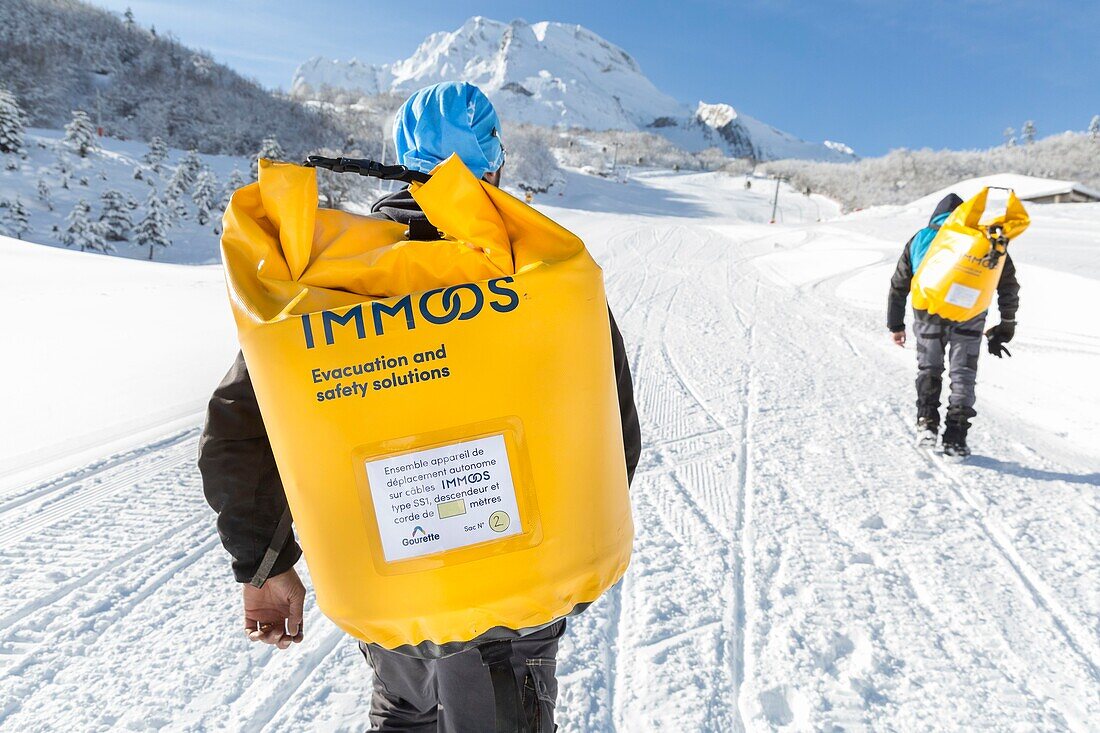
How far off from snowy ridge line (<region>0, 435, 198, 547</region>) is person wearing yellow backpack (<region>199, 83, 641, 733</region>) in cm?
236

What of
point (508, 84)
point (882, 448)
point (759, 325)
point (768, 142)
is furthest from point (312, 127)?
point (768, 142)

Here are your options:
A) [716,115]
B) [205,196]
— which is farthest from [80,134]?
[716,115]

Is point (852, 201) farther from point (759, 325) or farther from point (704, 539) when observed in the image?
point (704, 539)

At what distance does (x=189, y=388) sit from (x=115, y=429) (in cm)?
99

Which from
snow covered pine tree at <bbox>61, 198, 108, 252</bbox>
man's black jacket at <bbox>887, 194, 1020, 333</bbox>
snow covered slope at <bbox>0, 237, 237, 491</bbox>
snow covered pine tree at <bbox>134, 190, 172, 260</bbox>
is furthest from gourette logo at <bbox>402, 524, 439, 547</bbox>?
snow covered pine tree at <bbox>134, 190, 172, 260</bbox>

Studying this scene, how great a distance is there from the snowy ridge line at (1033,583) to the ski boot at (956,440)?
26 centimetres

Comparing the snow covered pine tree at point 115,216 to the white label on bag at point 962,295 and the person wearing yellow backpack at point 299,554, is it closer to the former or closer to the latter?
→ the white label on bag at point 962,295

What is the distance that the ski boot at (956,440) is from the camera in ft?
13.6

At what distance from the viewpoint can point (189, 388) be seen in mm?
5184

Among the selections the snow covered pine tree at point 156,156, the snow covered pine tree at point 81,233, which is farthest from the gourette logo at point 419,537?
the snow covered pine tree at point 156,156

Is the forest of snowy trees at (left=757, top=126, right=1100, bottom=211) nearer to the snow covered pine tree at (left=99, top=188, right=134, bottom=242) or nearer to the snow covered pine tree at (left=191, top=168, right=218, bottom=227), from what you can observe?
the snow covered pine tree at (left=191, top=168, right=218, bottom=227)

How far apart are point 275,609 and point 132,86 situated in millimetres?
64129

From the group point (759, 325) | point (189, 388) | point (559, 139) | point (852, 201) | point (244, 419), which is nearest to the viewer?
point (244, 419)

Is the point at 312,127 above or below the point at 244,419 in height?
above
